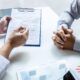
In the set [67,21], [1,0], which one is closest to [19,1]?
[1,0]

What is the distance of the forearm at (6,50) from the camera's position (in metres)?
0.90

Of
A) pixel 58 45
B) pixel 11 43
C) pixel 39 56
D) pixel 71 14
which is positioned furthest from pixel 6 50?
pixel 71 14

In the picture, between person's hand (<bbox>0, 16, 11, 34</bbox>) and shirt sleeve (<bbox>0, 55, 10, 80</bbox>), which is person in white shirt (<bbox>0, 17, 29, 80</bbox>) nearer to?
shirt sleeve (<bbox>0, 55, 10, 80</bbox>)

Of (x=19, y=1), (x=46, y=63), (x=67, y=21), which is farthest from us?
(x=19, y=1)

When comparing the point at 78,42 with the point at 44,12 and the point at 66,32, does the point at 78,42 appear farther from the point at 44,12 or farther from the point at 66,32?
the point at 44,12

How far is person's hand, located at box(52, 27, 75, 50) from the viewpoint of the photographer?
39.0 inches

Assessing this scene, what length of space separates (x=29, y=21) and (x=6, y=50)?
285 mm

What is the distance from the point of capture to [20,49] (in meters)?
0.99

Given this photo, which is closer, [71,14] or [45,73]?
[45,73]

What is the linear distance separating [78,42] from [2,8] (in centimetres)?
56

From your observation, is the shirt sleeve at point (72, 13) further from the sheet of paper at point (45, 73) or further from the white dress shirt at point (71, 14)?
the sheet of paper at point (45, 73)

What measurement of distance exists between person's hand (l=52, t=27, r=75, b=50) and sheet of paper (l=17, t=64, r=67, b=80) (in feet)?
0.49

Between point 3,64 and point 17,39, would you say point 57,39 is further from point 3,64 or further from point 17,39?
point 3,64

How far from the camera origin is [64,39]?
1.00m
